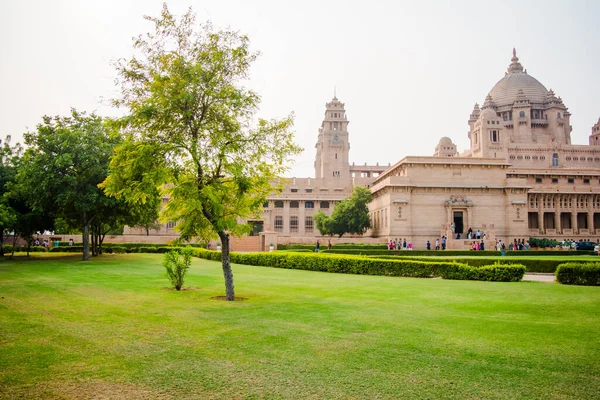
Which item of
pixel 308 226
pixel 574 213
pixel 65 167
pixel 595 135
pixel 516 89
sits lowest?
pixel 308 226

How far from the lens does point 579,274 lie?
19719mm

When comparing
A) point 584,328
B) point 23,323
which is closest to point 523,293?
point 584,328

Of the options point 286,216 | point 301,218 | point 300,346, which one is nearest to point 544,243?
point 301,218

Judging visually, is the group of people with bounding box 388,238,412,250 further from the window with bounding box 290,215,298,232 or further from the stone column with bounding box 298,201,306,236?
the window with bounding box 290,215,298,232

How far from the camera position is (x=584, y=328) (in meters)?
9.91

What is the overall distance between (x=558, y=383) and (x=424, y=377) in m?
1.86

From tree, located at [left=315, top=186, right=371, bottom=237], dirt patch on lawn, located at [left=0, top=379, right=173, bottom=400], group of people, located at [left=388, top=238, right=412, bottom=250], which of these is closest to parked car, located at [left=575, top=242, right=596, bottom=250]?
group of people, located at [left=388, top=238, right=412, bottom=250]

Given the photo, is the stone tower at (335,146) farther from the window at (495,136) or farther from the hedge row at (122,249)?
the hedge row at (122,249)

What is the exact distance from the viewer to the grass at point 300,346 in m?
6.33

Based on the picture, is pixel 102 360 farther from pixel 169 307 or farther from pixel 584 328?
pixel 584 328

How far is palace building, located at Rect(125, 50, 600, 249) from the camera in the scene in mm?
56312

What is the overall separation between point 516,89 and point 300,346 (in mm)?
99647

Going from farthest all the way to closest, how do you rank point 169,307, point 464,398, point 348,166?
1. point 348,166
2. point 169,307
3. point 464,398

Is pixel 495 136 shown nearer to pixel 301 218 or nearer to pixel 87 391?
pixel 301 218
